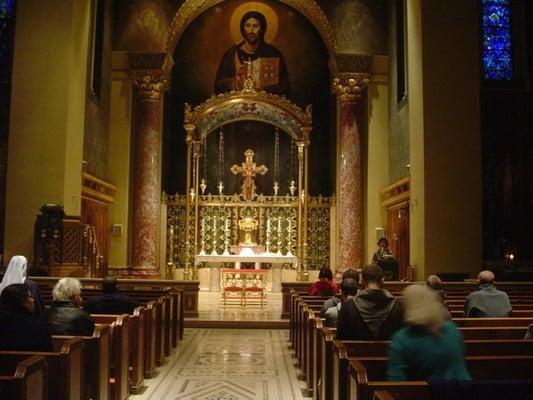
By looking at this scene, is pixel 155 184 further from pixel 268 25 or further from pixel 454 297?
pixel 454 297

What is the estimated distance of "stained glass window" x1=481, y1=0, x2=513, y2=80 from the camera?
600 inches

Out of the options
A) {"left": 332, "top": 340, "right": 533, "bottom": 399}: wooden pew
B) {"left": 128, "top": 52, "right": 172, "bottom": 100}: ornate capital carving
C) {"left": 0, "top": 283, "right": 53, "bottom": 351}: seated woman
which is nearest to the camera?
{"left": 0, "top": 283, "right": 53, "bottom": 351}: seated woman

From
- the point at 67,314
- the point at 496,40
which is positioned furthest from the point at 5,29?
the point at 67,314

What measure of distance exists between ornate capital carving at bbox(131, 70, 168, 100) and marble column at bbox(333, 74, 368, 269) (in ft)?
16.2

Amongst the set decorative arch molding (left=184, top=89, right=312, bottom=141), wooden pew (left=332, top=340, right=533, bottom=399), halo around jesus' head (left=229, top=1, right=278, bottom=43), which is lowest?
wooden pew (left=332, top=340, right=533, bottom=399)

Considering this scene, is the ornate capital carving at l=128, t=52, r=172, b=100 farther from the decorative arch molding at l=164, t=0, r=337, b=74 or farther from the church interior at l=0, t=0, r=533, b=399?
the decorative arch molding at l=164, t=0, r=337, b=74

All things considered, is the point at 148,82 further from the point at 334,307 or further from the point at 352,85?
the point at 334,307

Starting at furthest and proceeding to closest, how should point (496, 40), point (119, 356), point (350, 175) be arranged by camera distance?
point (350, 175), point (496, 40), point (119, 356)

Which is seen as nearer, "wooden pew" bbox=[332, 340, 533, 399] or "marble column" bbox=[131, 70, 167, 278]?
"wooden pew" bbox=[332, 340, 533, 399]

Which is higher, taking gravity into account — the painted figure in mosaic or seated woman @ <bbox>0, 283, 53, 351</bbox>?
the painted figure in mosaic

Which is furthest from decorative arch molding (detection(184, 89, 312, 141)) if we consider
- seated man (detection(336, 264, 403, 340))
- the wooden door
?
seated man (detection(336, 264, 403, 340))

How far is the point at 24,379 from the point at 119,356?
104 inches

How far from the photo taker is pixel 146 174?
18.3 metres

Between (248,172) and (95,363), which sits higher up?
(248,172)
